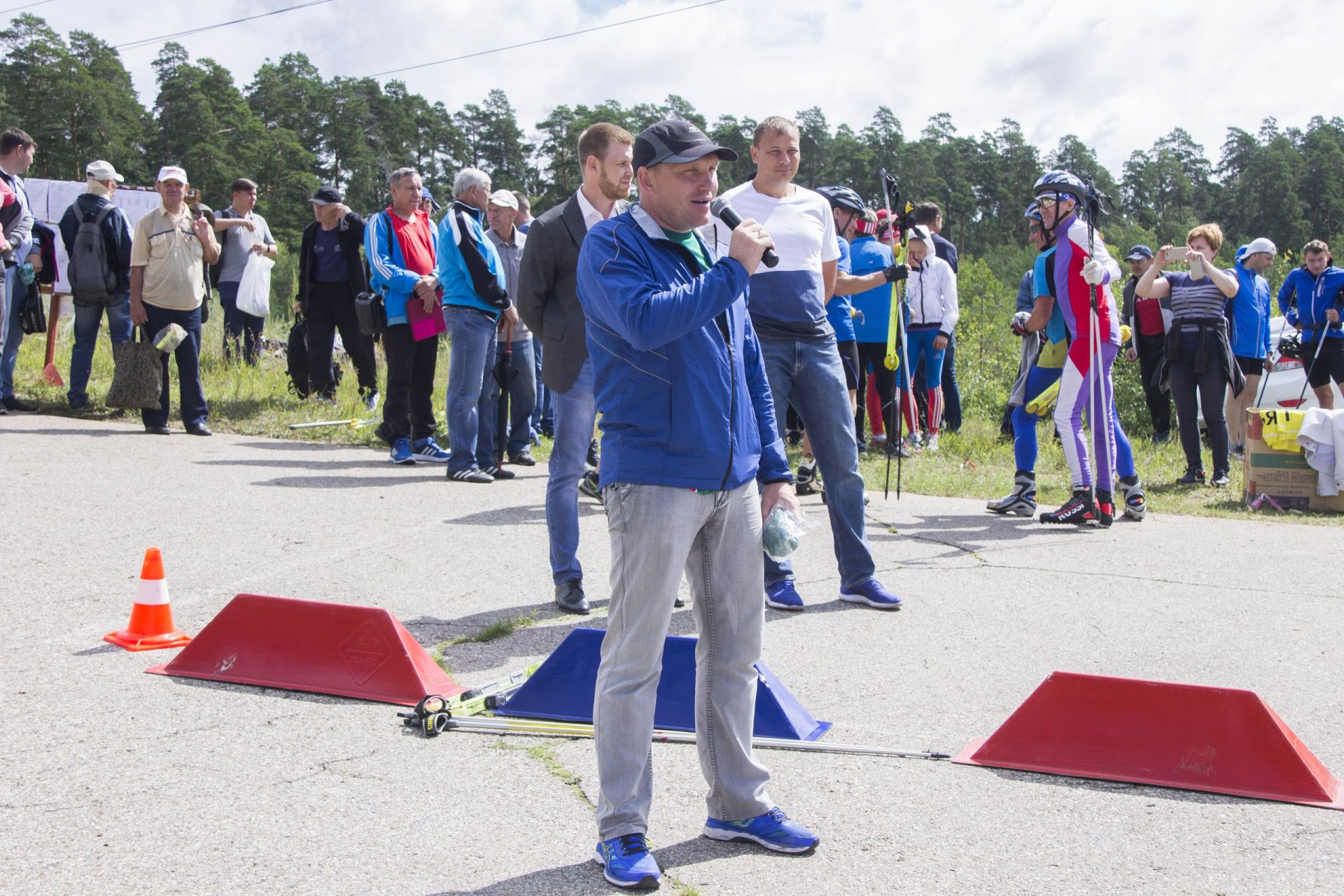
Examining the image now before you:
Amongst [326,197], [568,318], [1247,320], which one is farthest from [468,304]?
[1247,320]

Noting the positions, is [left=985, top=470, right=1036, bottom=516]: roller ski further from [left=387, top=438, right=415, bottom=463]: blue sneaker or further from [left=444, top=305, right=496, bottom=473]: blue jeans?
[left=387, top=438, right=415, bottom=463]: blue sneaker

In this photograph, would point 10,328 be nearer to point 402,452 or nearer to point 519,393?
point 402,452

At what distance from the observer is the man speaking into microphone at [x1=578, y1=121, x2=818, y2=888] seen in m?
3.03

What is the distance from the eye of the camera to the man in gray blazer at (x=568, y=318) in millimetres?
5621

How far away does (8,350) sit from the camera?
11.3 m

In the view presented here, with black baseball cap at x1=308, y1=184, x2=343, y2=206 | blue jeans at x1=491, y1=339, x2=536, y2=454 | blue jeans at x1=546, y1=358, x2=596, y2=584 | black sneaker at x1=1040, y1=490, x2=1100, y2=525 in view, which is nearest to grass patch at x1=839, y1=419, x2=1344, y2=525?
black sneaker at x1=1040, y1=490, x2=1100, y2=525

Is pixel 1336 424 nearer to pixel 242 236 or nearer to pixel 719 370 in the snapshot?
pixel 719 370

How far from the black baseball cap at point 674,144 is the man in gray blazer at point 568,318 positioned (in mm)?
2552

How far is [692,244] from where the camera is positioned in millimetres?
3240

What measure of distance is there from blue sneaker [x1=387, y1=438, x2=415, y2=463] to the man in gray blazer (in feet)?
14.7

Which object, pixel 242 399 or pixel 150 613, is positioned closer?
pixel 150 613

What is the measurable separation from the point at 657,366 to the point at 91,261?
9179 mm

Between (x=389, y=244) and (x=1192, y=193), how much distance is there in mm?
91481

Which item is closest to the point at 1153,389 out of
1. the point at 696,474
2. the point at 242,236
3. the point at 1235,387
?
the point at 1235,387
